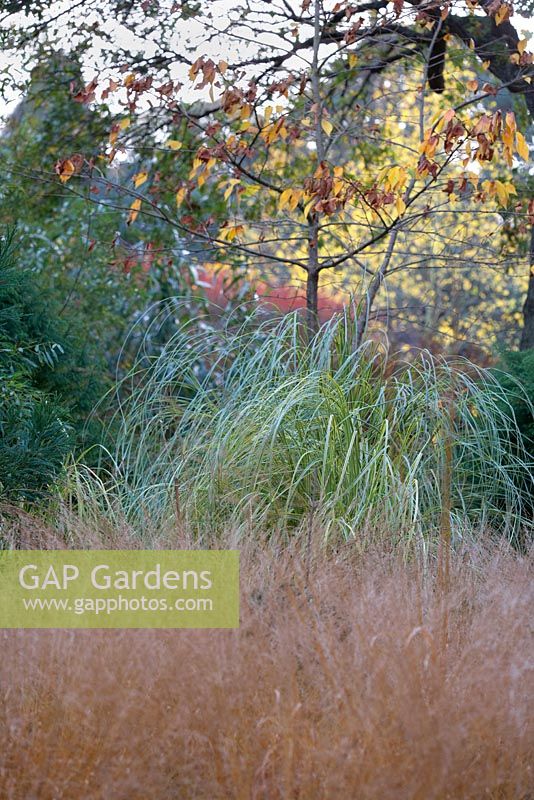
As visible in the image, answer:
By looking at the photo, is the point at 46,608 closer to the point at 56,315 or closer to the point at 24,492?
the point at 24,492

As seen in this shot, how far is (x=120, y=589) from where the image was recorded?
268 centimetres

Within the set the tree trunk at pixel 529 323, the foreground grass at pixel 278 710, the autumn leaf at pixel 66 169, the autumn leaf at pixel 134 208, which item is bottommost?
the foreground grass at pixel 278 710

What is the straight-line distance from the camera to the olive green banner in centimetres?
231

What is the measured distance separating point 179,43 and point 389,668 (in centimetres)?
572

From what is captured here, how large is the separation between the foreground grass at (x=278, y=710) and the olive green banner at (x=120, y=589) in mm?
142

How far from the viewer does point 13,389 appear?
12.1 feet

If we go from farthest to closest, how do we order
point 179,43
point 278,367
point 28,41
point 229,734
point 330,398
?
point 28,41 < point 179,43 < point 278,367 < point 330,398 < point 229,734

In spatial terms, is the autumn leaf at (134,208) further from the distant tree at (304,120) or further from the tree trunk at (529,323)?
the tree trunk at (529,323)

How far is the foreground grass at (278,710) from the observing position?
179 centimetres

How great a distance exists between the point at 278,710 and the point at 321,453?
2.01m

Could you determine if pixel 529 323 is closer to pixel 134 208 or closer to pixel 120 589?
pixel 134 208

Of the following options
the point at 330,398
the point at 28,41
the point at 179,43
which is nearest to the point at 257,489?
the point at 330,398

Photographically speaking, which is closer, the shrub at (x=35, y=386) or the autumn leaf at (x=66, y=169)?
the shrub at (x=35, y=386)

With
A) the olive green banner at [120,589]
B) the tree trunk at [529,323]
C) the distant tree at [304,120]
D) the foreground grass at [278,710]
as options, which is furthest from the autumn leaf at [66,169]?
the tree trunk at [529,323]
